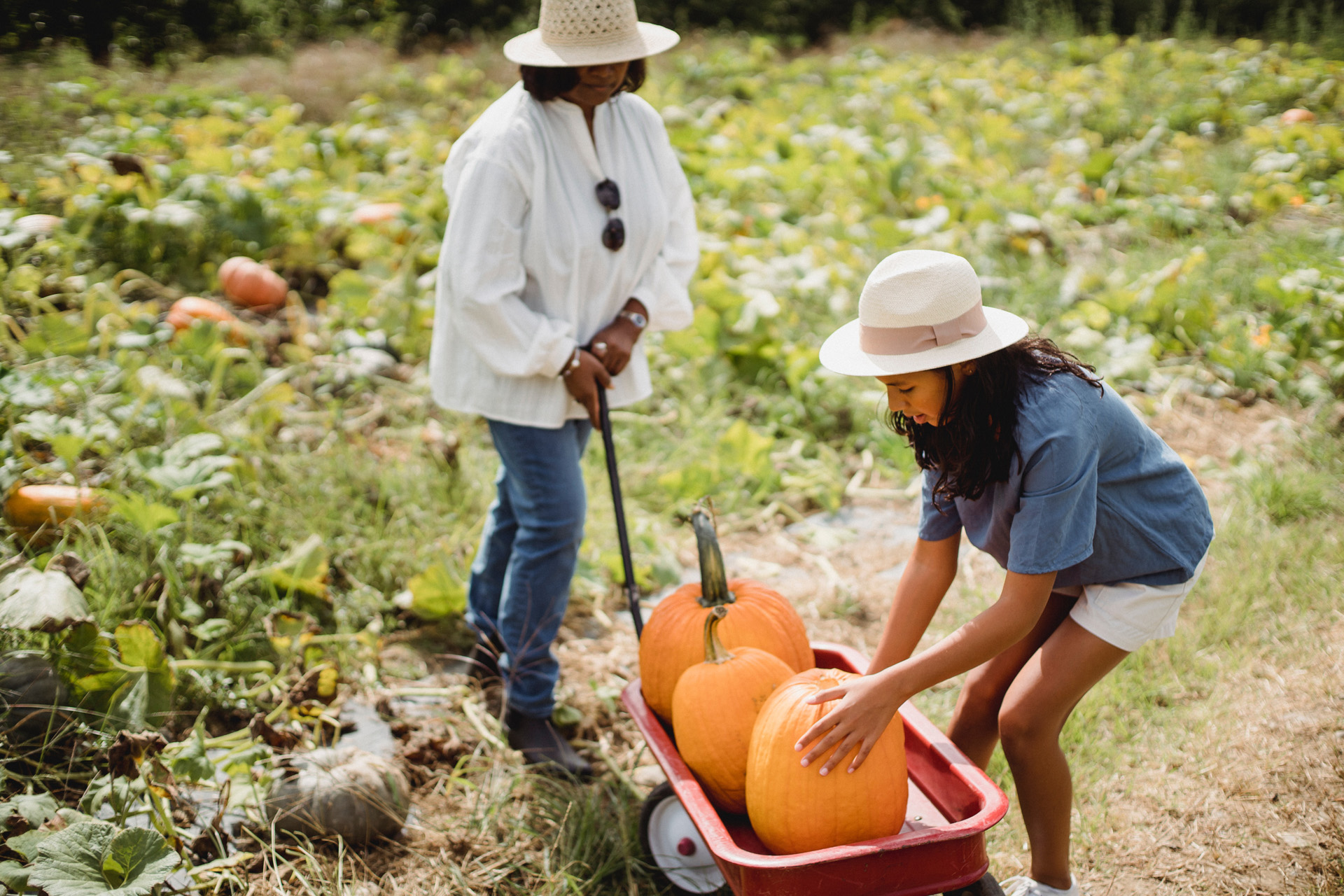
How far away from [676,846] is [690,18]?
13.5 metres

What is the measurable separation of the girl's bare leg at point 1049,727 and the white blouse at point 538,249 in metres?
1.26

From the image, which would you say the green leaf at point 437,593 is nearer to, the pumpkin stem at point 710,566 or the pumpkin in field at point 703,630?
the pumpkin in field at point 703,630

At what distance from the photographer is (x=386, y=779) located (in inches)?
97.2

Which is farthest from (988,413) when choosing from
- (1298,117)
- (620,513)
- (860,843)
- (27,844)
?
(1298,117)

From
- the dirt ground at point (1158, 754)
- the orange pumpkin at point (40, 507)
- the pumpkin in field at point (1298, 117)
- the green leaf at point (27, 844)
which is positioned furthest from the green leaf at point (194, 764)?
the pumpkin in field at point (1298, 117)

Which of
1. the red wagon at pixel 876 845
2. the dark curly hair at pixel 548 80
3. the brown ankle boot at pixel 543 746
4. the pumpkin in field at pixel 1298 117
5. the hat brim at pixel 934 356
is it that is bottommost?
the brown ankle boot at pixel 543 746

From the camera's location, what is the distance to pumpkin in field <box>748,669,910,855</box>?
5.80 ft

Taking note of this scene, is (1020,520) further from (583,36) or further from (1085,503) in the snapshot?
(583,36)

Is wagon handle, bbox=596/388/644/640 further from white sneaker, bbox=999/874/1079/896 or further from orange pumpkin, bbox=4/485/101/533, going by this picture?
orange pumpkin, bbox=4/485/101/533

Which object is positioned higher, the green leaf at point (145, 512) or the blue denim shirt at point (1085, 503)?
the blue denim shirt at point (1085, 503)

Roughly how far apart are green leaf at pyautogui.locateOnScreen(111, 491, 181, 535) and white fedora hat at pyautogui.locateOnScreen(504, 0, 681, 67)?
5.26 feet

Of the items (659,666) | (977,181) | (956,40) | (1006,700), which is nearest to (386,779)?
(659,666)

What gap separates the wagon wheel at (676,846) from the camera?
87.7 inches

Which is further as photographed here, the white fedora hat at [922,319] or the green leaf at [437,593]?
the green leaf at [437,593]
